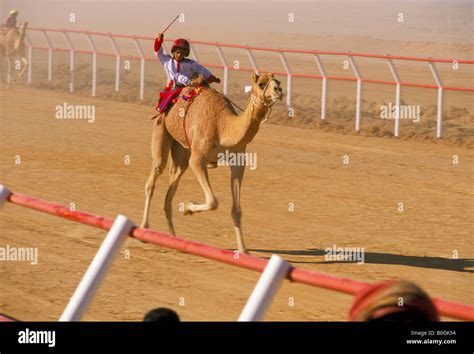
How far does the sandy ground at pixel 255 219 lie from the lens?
9031 mm

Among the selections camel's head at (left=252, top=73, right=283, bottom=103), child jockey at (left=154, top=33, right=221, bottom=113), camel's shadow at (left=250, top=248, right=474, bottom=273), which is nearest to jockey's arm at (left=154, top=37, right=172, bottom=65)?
child jockey at (left=154, top=33, right=221, bottom=113)

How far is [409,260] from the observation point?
1091 cm

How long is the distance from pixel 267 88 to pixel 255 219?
319 cm

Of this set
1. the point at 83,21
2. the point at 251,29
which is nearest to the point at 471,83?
the point at 251,29

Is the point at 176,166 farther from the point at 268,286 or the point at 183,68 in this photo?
the point at 268,286

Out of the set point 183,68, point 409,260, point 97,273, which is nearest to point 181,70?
point 183,68

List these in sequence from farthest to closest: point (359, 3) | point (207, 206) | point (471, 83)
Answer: point (359, 3)
point (471, 83)
point (207, 206)

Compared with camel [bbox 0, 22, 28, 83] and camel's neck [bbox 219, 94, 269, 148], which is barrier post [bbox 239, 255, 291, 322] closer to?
camel's neck [bbox 219, 94, 269, 148]

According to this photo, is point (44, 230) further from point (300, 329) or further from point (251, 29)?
point (251, 29)

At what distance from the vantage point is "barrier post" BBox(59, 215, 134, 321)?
169 inches

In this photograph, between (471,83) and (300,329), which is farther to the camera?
(471,83)

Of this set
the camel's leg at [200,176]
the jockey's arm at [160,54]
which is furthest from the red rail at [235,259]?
the jockey's arm at [160,54]

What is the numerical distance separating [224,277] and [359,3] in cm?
9833

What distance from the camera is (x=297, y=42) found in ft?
208
